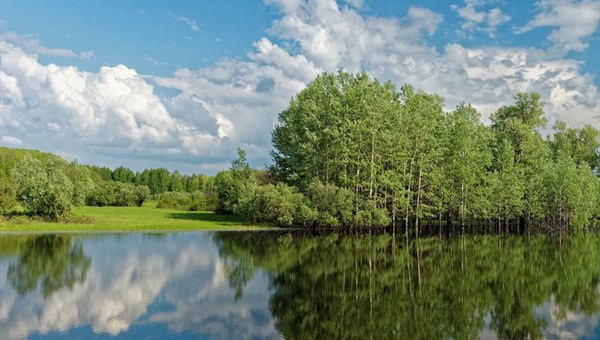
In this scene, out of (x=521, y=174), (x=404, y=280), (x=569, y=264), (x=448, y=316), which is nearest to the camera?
(x=448, y=316)

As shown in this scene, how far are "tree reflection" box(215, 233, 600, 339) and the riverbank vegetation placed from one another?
21.7 m

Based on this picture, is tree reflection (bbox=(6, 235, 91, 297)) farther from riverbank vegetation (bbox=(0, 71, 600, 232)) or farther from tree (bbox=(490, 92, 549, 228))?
tree (bbox=(490, 92, 549, 228))

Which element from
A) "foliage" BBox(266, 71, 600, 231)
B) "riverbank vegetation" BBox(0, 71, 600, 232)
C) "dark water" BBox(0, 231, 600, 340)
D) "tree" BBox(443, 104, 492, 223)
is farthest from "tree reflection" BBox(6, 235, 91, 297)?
"tree" BBox(443, 104, 492, 223)

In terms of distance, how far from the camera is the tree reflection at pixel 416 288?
1659 centimetres

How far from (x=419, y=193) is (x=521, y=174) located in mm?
23031

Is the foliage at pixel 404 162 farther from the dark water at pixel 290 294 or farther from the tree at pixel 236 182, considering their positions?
the dark water at pixel 290 294

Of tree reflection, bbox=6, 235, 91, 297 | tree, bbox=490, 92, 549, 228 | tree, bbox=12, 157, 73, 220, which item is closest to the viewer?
tree reflection, bbox=6, 235, 91, 297

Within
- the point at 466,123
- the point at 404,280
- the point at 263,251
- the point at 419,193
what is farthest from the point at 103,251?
the point at 466,123

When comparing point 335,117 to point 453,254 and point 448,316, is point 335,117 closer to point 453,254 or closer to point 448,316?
point 453,254

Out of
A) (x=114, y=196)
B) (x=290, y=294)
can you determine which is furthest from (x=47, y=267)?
(x=114, y=196)

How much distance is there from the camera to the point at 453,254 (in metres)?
38.8

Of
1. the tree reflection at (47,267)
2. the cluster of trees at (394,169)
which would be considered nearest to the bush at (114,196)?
the cluster of trees at (394,169)

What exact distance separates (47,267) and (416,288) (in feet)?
68.8

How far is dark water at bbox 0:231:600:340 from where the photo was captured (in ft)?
53.5
